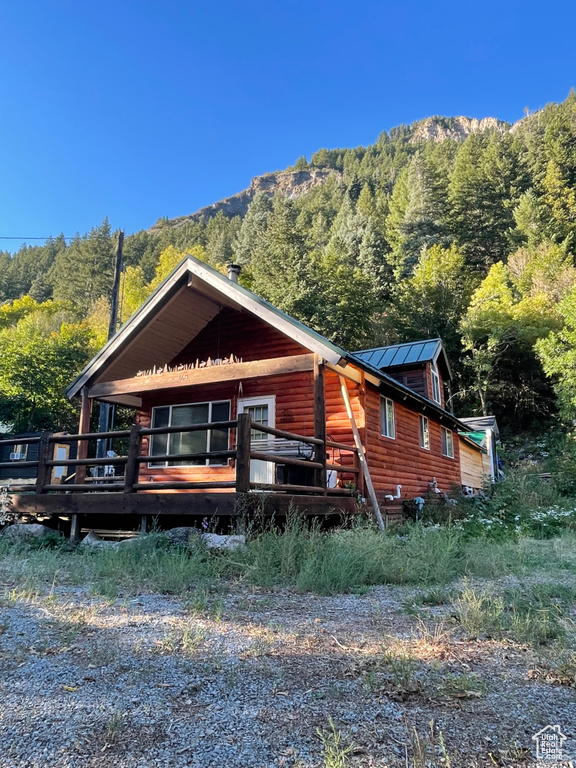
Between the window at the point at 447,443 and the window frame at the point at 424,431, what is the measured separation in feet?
7.19

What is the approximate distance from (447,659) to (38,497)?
315 inches

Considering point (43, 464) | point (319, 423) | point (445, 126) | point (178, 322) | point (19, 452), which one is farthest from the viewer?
point (445, 126)

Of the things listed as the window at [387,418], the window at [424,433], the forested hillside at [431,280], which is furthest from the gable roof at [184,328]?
the forested hillside at [431,280]

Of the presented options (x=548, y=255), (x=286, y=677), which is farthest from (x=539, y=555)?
(x=548, y=255)

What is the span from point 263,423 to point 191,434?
6.54ft

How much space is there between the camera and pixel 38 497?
359 inches

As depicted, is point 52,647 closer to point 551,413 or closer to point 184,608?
point 184,608

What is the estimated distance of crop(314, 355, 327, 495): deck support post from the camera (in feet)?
29.4

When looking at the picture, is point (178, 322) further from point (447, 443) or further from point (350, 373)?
point (447, 443)

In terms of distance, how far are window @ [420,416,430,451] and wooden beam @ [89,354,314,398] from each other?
648 centimetres

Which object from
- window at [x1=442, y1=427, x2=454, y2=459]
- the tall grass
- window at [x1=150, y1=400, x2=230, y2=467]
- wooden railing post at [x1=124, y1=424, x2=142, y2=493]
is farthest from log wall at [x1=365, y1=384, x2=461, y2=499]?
wooden railing post at [x1=124, y1=424, x2=142, y2=493]

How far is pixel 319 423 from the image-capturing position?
8953 mm

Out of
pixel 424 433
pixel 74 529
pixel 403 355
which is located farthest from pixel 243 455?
pixel 403 355

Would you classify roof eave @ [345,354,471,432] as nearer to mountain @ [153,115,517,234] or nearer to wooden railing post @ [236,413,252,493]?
wooden railing post @ [236,413,252,493]
